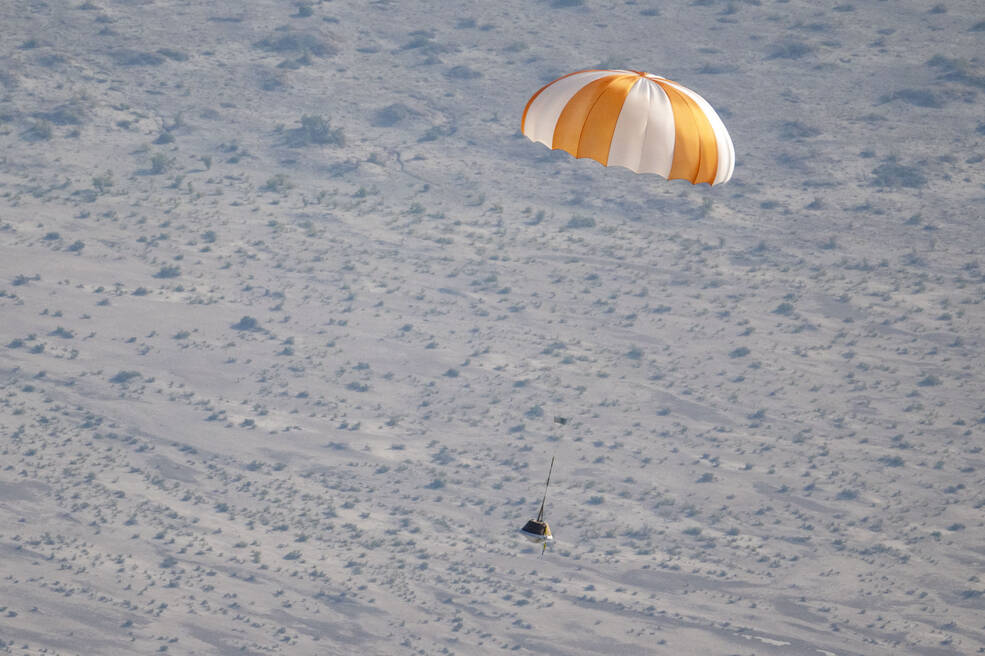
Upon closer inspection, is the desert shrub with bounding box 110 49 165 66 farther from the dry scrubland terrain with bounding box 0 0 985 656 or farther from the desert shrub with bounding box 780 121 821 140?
the desert shrub with bounding box 780 121 821 140

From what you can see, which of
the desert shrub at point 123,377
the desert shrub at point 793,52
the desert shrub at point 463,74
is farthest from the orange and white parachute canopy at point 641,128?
the desert shrub at point 793,52

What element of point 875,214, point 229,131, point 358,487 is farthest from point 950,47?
point 358,487

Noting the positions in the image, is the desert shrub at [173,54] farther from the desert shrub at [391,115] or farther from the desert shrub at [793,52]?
the desert shrub at [793,52]

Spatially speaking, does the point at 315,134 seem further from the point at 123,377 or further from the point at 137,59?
the point at 123,377

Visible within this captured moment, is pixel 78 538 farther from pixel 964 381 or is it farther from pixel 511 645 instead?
pixel 964 381

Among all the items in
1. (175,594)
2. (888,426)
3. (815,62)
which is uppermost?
(815,62)
